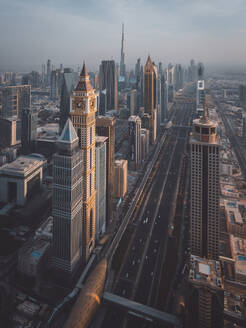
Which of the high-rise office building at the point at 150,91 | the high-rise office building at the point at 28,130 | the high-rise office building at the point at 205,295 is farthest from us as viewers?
the high-rise office building at the point at 150,91

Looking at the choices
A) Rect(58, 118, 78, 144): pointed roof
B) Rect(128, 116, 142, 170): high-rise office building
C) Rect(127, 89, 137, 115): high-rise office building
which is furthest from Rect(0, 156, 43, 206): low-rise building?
Rect(127, 89, 137, 115): high-rise office building

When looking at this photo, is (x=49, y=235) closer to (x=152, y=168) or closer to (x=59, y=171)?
(x=59, y=171)

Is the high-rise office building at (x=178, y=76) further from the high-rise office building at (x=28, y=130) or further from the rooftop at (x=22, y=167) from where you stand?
the rooftop at (x=22, y=167)

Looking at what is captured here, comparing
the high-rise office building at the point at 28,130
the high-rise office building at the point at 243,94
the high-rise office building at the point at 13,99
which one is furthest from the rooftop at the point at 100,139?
the high-rise office building at the point at 243,94

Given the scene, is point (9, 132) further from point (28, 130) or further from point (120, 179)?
point (120, 179)

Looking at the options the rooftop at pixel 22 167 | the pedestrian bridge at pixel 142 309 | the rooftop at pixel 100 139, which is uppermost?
the rooftop at pixel 100 139

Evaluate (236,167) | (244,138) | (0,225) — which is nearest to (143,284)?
(0,225)

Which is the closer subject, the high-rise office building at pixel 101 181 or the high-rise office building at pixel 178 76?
the high-rise office building at pixel 101 181

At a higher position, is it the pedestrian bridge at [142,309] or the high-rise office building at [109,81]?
the high-rise office building at [109,81]

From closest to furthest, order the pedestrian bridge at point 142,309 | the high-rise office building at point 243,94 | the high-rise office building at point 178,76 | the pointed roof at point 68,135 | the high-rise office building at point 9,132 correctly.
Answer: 1. the pedestrian bridge at point 142,309
2. the pointed roof at point 68,135
3. the high-rise office building at point 9,132
4. the high-rise office building at point 243,94
5. the high-rise office building at point 178,76
